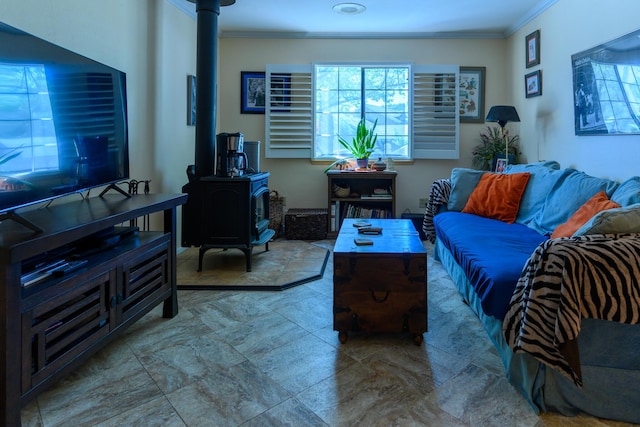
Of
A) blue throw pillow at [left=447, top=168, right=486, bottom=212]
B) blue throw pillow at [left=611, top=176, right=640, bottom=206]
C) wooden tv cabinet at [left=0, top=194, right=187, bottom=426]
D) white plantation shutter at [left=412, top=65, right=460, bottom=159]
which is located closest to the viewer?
wooden tv cabinet at [left=0, top=194, right=187, bottom=426]

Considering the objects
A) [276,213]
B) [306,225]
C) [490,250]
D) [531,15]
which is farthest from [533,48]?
[276,213]

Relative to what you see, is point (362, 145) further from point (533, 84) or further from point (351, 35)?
point (533, 84)

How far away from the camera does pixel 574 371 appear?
4.48 ft

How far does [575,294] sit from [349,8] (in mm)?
3490

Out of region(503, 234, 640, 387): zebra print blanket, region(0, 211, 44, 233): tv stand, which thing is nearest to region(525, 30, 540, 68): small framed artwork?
region(503, 234, 640, 387): zebra print blanket

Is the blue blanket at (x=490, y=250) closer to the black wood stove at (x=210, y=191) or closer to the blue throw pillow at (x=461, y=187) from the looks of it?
the blue throw pillow at (x=461, y=187)

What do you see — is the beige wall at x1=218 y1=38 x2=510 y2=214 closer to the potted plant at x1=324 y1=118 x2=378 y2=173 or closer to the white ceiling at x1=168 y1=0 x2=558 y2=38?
the white ceiling at x1=168 y1=0 x2=558 y2=38

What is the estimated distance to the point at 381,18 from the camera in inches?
165

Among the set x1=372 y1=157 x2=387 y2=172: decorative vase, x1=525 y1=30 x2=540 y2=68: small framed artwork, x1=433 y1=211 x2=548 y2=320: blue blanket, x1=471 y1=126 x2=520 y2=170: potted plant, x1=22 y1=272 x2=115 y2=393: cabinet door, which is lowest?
x1=22 y1=272 x2=115 y2=393: cabinet door

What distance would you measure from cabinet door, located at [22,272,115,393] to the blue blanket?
69.0 inches

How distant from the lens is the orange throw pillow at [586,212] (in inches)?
84.0

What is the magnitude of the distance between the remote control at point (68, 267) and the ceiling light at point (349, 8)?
3300 mm

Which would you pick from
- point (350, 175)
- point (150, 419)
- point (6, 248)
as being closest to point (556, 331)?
point (150, 419)

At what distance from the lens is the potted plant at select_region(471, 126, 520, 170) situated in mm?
4438
